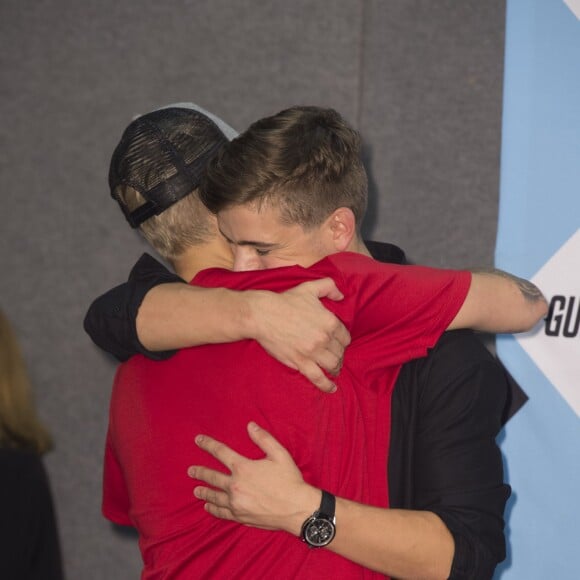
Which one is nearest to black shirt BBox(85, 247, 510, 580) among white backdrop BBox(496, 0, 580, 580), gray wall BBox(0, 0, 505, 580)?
white backdrop BBox(496, 0, 580, 580)

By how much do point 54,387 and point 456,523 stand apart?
5.05ft

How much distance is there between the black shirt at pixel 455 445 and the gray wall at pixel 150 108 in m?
0.89

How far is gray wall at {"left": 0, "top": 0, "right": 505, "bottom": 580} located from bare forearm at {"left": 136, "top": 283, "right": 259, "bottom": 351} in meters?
0.98

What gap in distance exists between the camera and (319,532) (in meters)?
1.11

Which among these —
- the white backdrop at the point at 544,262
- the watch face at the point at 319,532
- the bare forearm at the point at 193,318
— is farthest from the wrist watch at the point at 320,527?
the white backdrop at the point at 544,262

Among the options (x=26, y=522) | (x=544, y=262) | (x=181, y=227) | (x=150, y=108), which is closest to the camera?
(x=26, y=522)

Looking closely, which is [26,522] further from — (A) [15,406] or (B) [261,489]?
(B) [261,489]

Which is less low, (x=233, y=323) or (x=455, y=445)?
(x=233, y=323)

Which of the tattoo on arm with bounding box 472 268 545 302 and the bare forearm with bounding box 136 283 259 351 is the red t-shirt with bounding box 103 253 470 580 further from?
the tattoo on arm with bounding box 472 268 545 302

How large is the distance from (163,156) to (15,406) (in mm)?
475

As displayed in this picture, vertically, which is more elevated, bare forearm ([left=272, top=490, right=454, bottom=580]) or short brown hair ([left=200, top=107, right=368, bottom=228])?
short brown hair ([left=200, top=107, right=368, bottom=228])

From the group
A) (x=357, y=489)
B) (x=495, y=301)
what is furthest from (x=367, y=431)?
(x=495, y=301)

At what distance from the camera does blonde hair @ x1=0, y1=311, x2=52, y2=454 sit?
1157mm

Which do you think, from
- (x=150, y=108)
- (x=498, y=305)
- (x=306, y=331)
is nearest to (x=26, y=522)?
(x=306, y=331)
